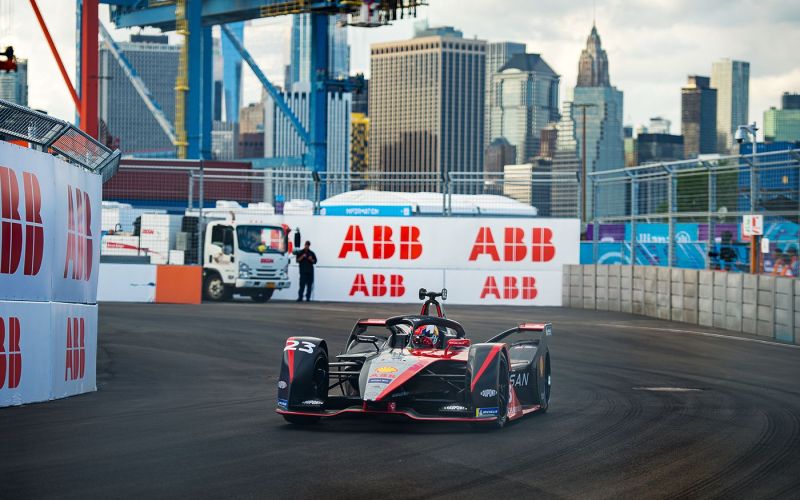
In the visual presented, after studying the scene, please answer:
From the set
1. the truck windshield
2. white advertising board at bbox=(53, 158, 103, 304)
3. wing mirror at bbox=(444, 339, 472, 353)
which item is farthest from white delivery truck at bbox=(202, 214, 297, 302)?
wing mirror at bbox=(444, 339, 472, 353)

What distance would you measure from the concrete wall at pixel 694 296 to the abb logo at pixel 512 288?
90 centimetres

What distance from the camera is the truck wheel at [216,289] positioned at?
31234 mm

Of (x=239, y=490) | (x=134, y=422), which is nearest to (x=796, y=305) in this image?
(x=134, y=422)

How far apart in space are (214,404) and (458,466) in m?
4.30

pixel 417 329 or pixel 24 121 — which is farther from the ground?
pixel 24 121

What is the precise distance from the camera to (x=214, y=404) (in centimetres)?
1218

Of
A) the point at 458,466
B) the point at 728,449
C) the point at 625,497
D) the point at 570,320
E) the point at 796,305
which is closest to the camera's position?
the point at 625,497

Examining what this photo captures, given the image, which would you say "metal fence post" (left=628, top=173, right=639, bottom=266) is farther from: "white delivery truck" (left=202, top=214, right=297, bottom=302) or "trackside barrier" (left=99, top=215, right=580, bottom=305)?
"white delivery truck" (left=202, top=214, right=297, bottom=302)

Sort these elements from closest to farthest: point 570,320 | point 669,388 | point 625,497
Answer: point 625,497 < point 669,388 < point 570,320

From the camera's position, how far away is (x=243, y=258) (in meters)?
31.0

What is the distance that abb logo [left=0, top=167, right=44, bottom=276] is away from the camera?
36.0ft

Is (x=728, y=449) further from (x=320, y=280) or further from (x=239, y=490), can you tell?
(x=320, y=280)

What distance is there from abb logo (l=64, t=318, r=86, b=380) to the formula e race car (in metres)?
3.11

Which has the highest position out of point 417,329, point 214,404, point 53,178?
point 53,178
